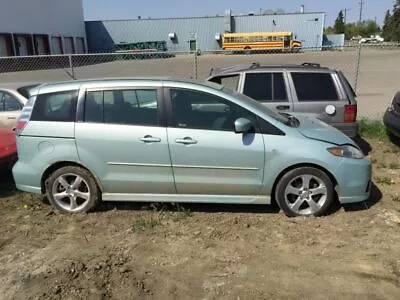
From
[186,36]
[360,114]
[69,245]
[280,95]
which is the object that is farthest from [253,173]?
[186,36]

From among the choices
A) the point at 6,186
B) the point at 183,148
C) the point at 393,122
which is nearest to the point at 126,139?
the point at 183,148

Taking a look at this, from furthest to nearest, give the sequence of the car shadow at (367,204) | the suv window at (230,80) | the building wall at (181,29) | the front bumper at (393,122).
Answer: the building wall at (181,29) < the front bumper at (393,122) < the suv window at (230,80) < the car shadow at (367,204)

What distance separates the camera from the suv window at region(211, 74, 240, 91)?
7004 mm

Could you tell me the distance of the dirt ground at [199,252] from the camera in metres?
3.48

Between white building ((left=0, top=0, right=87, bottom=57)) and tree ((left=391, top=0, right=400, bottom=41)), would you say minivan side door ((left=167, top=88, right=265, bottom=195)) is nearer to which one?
white building ((left=0, top=0, right=87, bottom=57))

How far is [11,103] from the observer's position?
7.77 meters

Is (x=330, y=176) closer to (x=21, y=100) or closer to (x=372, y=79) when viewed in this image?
(x=21, y=100)

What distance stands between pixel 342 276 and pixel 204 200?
179cm

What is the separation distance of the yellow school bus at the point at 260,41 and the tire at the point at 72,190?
46.5 meters

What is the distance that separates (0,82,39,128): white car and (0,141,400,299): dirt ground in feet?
8.90

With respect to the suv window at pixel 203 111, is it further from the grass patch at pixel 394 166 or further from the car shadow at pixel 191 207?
the grass patch at pixel 394 166

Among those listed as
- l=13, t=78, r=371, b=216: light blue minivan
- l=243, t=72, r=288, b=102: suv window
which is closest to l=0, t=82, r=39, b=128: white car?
l=13, t=78, r=371, b=216: light blue minivan

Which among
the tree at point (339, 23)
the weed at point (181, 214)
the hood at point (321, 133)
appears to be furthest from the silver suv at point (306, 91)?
the tree at point (339, 23)

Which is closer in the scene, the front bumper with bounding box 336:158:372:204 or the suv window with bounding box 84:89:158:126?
the front bumper with bounding box 336:158:372:204
